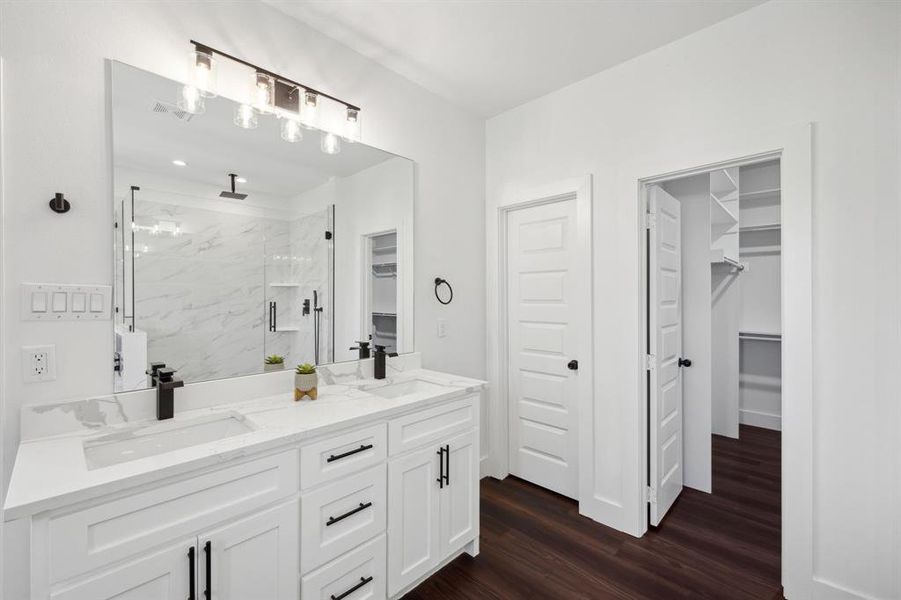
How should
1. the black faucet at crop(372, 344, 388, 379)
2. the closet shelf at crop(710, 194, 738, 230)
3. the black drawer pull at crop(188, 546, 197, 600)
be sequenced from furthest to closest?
the closet shelf at crop(710, 194, 738, 230) < the black faucet at crop(372, 344, 388, 379) < the black drawer pull at crop(188, 546, 197, 600)

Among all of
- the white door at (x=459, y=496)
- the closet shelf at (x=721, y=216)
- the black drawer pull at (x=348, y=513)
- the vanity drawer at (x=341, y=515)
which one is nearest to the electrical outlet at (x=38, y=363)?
the vanity drawer at (x=341, y=515)

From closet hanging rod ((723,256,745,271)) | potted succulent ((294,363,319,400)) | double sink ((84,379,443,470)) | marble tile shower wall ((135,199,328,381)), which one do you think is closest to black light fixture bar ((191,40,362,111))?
marble tile shower wall ((135,199,328,381))

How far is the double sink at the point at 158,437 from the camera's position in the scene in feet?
4.49

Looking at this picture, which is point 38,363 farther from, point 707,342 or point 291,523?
point 707,342

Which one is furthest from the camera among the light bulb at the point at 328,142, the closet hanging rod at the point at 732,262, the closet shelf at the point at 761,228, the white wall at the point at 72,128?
the closet shelf at the point at 761,228

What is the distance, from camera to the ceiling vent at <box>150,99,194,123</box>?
1.63 meters

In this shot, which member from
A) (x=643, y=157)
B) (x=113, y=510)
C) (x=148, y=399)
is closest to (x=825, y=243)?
(x=643, y=157)

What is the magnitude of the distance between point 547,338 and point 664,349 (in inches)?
28.8

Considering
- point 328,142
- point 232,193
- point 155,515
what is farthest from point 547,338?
point 155,515

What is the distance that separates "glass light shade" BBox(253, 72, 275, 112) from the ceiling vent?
294mm

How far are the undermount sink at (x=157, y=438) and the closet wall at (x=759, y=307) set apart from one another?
4771 mm

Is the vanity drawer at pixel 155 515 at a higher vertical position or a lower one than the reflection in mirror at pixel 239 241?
lower

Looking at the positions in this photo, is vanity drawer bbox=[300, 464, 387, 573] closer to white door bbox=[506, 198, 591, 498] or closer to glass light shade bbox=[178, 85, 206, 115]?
white door bbox=[506, 198, 591, 498]

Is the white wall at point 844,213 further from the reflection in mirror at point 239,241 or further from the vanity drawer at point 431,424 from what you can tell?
the reflection in mirror at point 239,241
